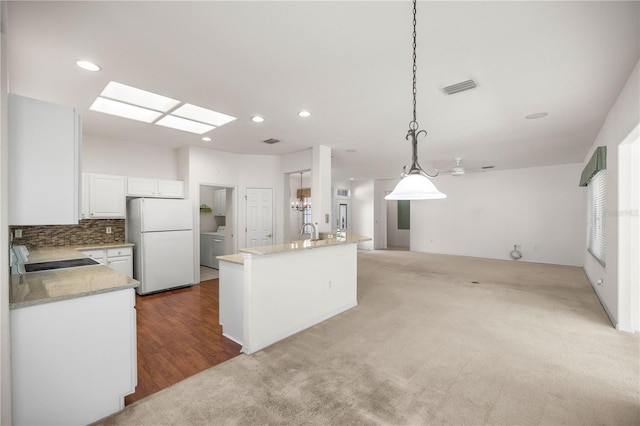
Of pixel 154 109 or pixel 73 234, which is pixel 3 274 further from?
pixel 73 234

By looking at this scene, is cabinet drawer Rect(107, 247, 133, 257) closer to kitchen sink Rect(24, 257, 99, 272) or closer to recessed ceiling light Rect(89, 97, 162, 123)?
kitchen sink Rect(24, 257, 99, 272)

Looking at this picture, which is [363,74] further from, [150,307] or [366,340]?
[150,307]

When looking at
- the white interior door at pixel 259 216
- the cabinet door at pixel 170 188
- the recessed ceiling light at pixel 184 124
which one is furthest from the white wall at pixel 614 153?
the cabinet door at pixel 170 188

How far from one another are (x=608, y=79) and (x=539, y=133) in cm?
197

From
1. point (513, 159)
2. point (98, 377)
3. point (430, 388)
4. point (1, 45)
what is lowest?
point (430, 388)

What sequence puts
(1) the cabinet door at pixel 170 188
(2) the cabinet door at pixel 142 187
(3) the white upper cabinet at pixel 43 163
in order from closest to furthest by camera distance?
(3) the white upper cabinet at pixel 43 163
(2) the cabinet door at pixel 142 187
(1) the cabinet door at pixel 170 188

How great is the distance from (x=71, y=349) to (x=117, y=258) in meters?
3.33

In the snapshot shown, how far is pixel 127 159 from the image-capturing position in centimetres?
527

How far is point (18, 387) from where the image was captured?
1.63m

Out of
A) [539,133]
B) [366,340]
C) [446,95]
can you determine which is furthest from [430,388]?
[539,133]

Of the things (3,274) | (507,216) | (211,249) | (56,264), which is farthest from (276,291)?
(507,216)

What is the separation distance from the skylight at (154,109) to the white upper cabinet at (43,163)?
4.58ft

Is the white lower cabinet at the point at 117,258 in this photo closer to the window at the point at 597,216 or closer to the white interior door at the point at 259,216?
the white interior door at the point at 259,216

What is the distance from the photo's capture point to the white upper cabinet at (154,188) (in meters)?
4.96
